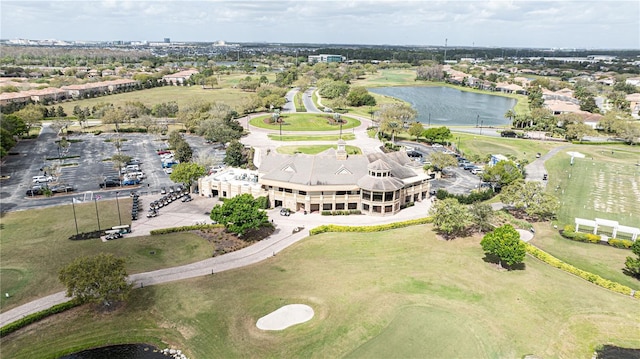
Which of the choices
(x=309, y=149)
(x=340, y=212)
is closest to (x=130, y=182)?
(x=340, y=212)

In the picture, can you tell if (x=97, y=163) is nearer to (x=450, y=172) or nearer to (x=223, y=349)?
(x=223, y=349)

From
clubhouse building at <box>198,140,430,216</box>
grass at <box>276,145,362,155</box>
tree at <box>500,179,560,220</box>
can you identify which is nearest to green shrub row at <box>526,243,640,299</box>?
tree at <box>500,179,560,220</box>

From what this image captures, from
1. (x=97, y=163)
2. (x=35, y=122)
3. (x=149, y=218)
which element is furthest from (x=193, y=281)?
(x=35, y=122)

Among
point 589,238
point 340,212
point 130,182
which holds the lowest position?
point 589,238

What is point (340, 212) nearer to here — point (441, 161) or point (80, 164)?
point (441, 161)

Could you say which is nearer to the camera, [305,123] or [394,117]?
[394,117]
